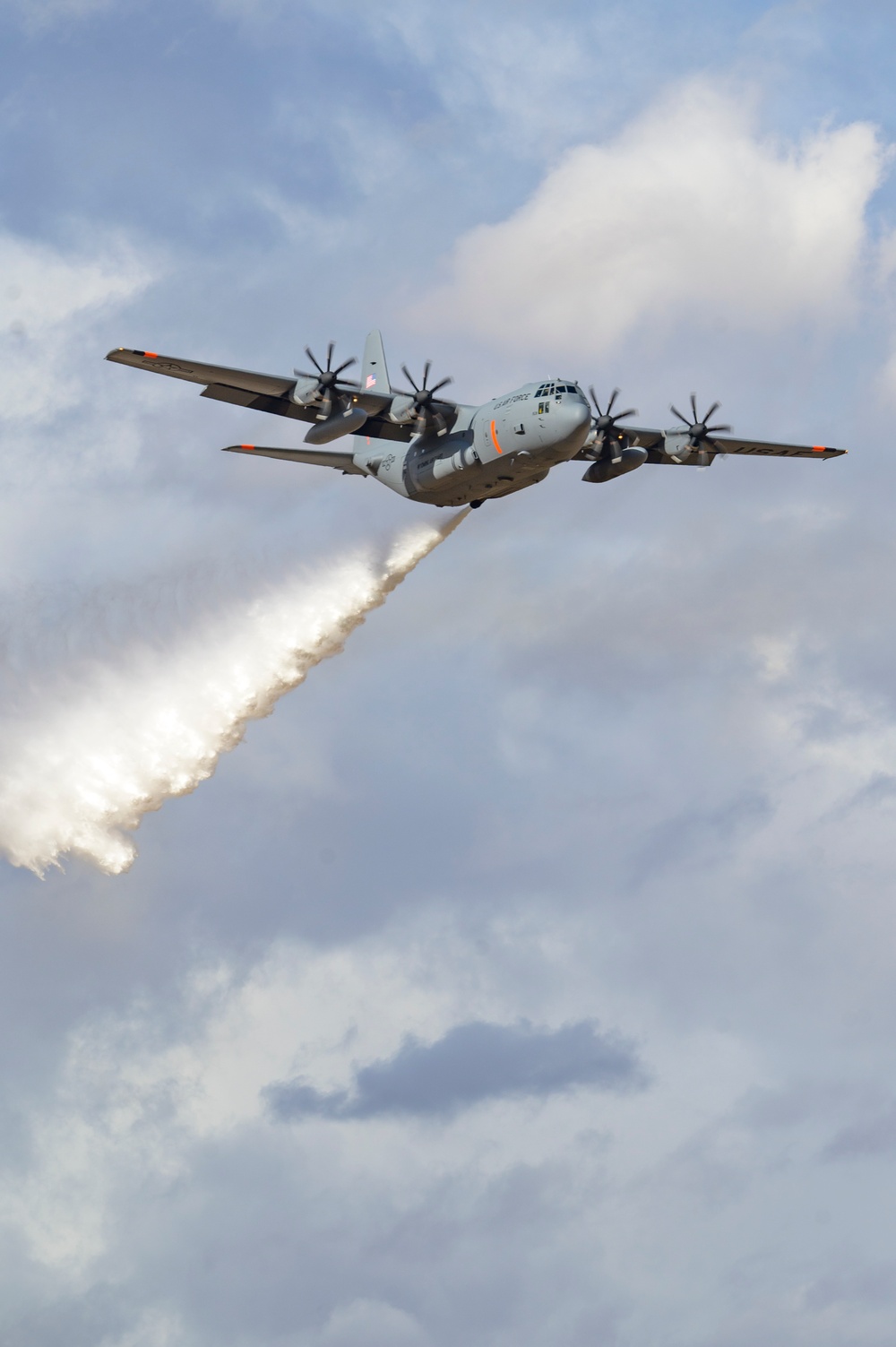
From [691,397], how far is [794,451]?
5616 mm

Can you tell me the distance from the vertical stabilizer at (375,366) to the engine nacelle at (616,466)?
863 cm

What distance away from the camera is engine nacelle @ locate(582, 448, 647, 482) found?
171ft

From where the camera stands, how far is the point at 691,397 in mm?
54625

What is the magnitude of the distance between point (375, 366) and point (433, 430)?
31.6 feet

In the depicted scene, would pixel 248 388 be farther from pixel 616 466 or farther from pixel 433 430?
pixel 616 466

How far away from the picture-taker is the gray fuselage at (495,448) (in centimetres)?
4447

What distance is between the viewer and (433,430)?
4844 centimetres

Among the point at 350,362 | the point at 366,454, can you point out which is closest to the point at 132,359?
the point at 350,362

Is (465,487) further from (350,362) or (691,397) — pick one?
(691,397)

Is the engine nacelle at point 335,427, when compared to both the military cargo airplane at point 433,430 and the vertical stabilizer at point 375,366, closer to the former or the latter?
the military cargo airplane at point 433,430

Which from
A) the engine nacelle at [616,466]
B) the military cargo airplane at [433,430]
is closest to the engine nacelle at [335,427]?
the military cargo airplane at [433,430]

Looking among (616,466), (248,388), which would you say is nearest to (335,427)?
(248,388)

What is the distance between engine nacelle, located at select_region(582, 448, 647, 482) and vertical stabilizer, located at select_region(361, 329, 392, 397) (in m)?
8.63

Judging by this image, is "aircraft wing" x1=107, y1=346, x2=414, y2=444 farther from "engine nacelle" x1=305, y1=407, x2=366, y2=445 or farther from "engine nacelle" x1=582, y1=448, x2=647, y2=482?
"engine nacelle" x1=582, y1=448, x2=647, y2=482
